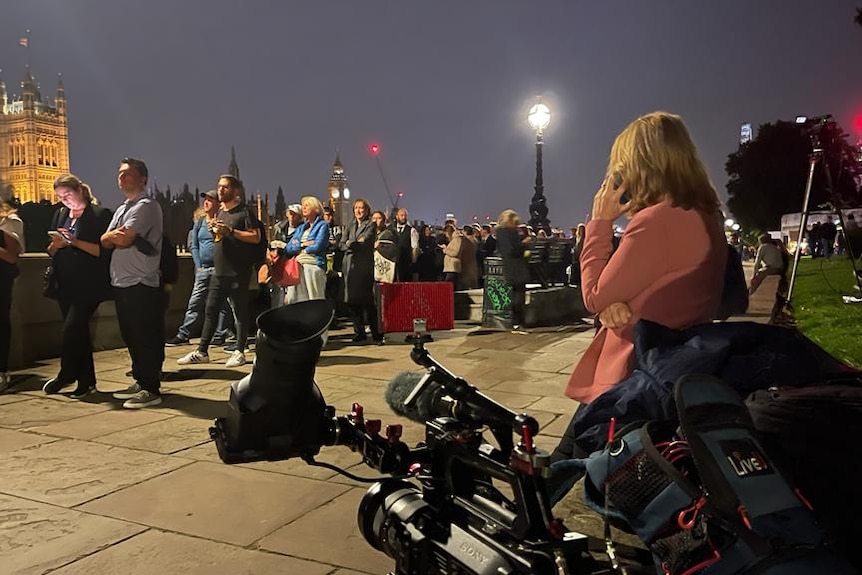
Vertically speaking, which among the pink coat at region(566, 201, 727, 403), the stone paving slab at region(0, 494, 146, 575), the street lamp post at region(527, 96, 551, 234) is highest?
the street lamp post at region(527, 96, 551, 234)

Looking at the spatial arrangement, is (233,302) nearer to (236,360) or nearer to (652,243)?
(236,360)

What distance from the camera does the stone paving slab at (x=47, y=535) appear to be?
3168mm

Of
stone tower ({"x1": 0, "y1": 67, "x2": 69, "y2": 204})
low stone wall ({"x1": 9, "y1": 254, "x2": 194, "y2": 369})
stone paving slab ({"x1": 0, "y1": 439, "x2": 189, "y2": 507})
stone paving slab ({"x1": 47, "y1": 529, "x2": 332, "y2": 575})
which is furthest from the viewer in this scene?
stone tower ({"x1": 0, "y1": 67, "x2": 69, "y2": 204})

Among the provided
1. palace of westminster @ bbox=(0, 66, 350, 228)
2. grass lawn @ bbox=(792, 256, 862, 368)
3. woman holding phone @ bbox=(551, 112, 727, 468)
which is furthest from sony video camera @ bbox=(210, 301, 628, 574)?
palace of westminster @ bbox=(0, 66, 350, 228)

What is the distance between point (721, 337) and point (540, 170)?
24.3 meters

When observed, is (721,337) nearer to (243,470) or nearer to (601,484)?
(601,484)

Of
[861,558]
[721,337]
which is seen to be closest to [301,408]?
[721,337]

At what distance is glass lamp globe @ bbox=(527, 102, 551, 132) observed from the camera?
68.7ft

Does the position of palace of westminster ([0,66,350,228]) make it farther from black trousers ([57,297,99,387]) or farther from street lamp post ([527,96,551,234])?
black trousers ([57,297,99,387])

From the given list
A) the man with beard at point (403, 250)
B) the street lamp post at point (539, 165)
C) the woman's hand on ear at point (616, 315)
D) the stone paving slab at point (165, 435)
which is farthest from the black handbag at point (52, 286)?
the street lamp post at point (539, 165)

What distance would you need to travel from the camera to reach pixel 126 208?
629cm

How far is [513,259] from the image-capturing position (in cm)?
1110

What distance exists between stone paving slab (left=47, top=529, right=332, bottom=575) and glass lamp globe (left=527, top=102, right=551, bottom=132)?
19.1m

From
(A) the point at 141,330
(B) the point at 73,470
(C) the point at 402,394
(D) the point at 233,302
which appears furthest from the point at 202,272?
(C) the point at 402,394
